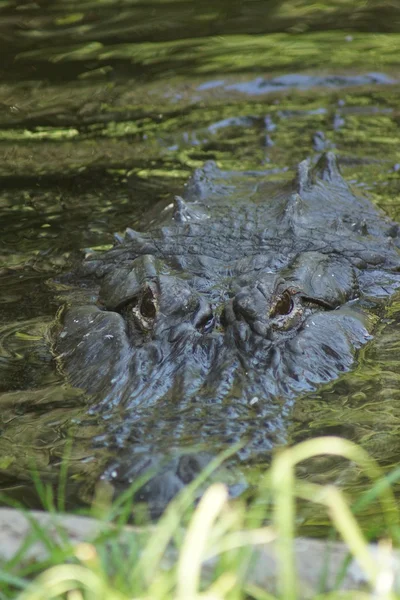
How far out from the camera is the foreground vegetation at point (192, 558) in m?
2.08

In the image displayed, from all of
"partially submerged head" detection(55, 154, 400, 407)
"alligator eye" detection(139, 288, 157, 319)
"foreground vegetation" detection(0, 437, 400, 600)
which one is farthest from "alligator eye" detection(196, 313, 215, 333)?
"foreground vegetation" detection(0, 437, 400, 600)

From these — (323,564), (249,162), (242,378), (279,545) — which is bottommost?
(249,162)

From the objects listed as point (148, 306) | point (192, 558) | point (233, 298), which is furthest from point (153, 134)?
point (192, 558)

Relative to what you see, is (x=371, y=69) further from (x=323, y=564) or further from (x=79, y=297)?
(x=323, y=564)

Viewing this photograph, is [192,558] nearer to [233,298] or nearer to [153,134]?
[233,298]

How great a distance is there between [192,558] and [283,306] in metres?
3.14

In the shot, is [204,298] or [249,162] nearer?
[204,298]

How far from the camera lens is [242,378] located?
441cm

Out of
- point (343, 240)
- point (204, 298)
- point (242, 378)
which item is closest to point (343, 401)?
point (242, 378)

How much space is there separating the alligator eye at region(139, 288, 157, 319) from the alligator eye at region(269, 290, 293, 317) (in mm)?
618

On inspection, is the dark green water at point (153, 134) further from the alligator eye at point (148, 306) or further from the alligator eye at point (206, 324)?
the alligator eye at point (206, 324)

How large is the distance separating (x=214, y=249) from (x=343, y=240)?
35.5 inches

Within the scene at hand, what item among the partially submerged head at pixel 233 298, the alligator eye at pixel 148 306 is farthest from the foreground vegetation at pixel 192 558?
the alligator eye at pixel 148 306

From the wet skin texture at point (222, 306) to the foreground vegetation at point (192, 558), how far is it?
76 cm
